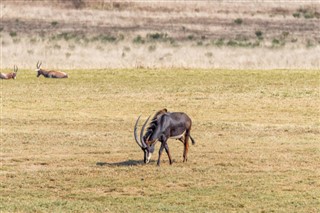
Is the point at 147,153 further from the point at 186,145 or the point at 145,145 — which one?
the point at 186,145

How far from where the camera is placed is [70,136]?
69.1 feet

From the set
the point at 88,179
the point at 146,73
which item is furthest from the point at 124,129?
the point at 146,73

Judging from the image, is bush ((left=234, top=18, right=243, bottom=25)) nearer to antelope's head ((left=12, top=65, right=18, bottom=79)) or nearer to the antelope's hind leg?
antelope's head ((left=12, top=65, right=18, bottom=79))

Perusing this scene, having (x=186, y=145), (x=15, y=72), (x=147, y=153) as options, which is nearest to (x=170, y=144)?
(x=186, y=145)

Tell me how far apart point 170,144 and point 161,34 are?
32.2 m

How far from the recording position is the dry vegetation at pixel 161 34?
40781 mm

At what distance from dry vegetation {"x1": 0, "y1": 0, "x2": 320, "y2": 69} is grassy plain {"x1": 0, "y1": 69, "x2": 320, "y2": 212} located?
6.01 metres

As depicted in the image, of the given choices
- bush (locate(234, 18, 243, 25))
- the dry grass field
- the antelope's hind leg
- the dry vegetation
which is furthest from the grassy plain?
bush (locate(234, 18, 243, 25))

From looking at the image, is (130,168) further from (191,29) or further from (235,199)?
(191,29)

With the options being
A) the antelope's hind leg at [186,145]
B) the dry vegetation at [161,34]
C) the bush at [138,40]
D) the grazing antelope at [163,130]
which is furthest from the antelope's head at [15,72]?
the grazing antelope at [163,130]

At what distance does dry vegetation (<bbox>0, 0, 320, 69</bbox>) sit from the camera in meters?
40.8

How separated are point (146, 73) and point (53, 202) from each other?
68.1ft

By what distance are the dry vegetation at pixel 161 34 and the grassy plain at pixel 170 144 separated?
6007 millimetres

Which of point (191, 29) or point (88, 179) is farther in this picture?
point (191, 29)
